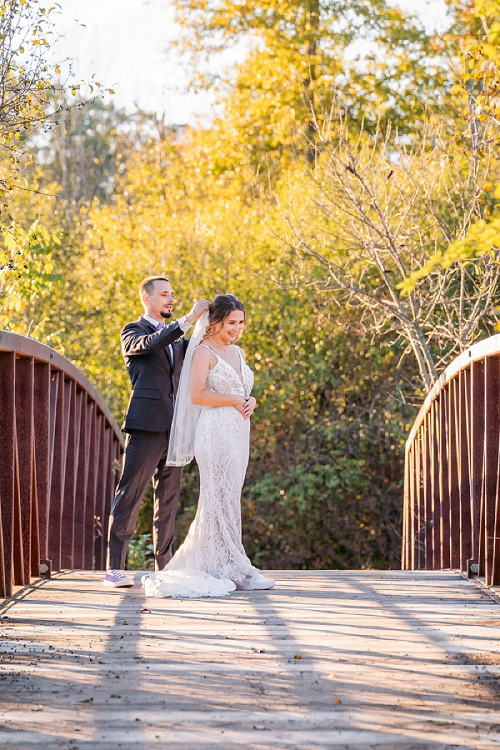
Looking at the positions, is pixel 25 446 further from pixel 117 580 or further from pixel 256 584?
pixel 256 584

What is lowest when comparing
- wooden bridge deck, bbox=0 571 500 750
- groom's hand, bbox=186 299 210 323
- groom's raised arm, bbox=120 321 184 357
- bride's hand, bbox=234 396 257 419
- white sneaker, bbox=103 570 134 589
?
white sneaker, bbox=103 570 134 589

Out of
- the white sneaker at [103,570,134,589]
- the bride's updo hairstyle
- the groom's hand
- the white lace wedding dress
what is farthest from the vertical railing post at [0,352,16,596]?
the bride's updo hairstyle

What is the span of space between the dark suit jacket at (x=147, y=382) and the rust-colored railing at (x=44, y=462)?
430 millimetres

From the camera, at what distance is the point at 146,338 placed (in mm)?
5176

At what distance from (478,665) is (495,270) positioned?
590cm

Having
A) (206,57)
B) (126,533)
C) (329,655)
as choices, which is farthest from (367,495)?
(206,57)

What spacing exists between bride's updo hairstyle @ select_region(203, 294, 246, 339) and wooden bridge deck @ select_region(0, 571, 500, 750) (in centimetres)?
129

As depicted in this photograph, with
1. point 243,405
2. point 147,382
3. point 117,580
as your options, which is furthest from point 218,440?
point 117,580

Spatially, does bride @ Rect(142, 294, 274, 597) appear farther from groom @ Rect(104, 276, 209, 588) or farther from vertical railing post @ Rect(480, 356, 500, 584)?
vertical railing post @ Rect(480, 356, 500, 584)

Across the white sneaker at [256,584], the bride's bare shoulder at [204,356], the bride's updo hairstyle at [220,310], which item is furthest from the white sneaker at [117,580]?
the bride's updo hairstyle at [220,310]

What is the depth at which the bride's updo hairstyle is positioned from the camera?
16.2 ft

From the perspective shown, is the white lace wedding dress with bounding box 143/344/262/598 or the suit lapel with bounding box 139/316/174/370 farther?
the suit lapel with bounding box 139/316/174/370

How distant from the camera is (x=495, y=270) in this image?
862 centimetres

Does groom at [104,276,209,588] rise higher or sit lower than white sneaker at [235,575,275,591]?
higher
